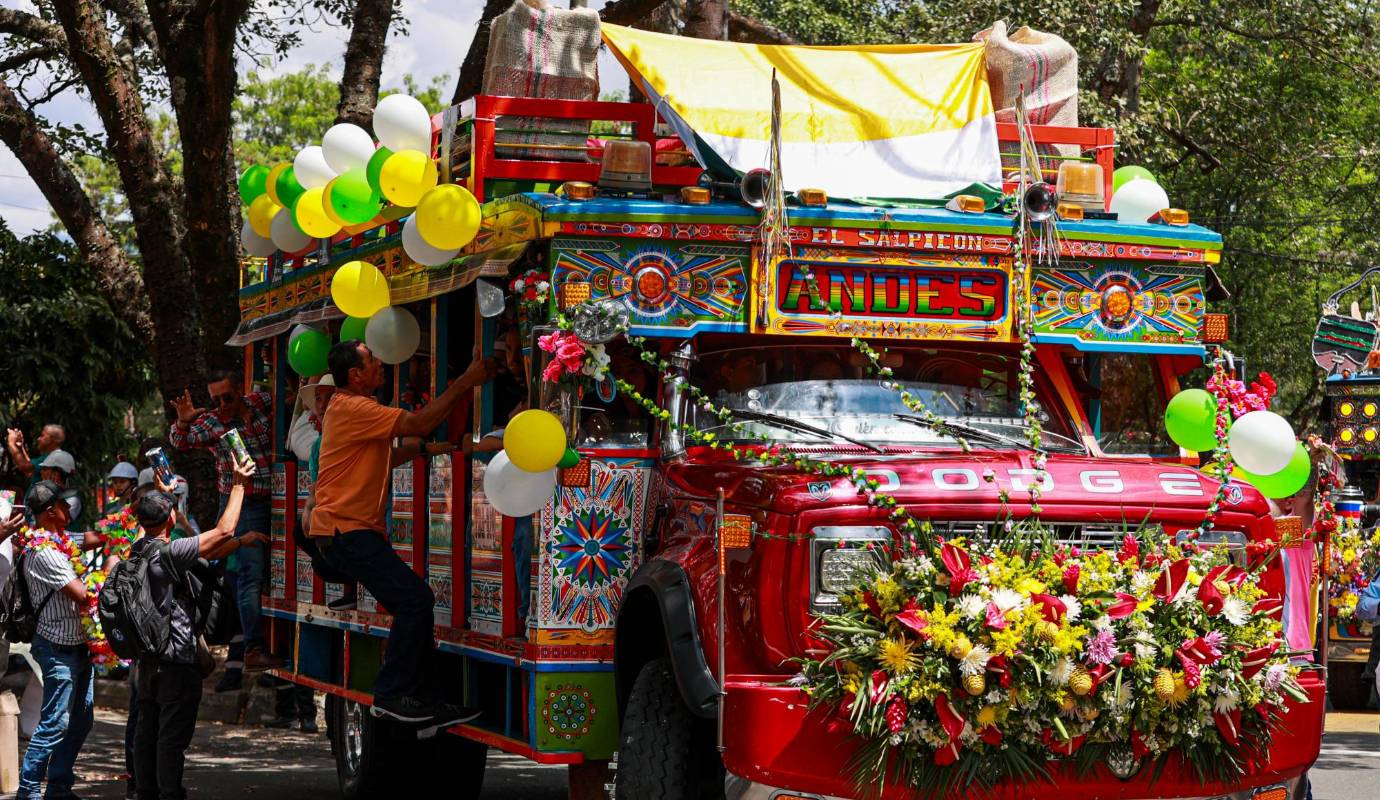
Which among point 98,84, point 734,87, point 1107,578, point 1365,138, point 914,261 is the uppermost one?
point 1365,138

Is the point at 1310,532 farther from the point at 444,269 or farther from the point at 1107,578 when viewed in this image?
the point at 444,269

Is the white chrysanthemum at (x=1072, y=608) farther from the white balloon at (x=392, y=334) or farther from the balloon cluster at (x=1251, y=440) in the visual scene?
the white balloon at (x=392, y=334)

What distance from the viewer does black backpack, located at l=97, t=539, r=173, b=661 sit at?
30.0 ft

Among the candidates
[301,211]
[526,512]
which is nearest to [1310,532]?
[526,512]

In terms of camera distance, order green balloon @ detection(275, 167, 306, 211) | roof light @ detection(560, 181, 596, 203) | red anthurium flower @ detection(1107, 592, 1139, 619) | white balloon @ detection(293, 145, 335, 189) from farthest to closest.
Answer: green balloon @ detection(275, 167, 306, 211) → white balloon @ detection(293, 145, 335, 189) → roof light @ detection(560, 181, 596, 203) → red anthurium flower @ detection(1107, 592, 1139, 619)

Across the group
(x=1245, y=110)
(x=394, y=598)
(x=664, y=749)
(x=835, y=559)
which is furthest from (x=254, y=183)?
(x=1245, y=110)

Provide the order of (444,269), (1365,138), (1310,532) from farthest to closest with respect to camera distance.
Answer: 1. (1365,138)
2. (444,269)
3. (1310,532)

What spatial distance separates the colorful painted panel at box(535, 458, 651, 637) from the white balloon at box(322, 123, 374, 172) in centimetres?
249

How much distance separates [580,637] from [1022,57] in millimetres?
3888

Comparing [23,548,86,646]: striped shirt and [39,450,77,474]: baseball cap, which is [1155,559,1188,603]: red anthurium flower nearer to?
[23,548,86,646]: striped shirt

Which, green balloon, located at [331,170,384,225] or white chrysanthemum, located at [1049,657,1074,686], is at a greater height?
green balloon, located at [331,170,384,225]

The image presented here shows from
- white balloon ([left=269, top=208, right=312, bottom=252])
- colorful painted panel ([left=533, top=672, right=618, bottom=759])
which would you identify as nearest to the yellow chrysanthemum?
colorful painted panel ([left=533, top=672, right=618, bottom=759])

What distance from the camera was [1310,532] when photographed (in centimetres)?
752

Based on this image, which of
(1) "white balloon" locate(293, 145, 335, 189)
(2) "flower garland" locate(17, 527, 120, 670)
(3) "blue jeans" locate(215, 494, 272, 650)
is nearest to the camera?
(1) "white balloon" locate(293, 145, 335, 189)
